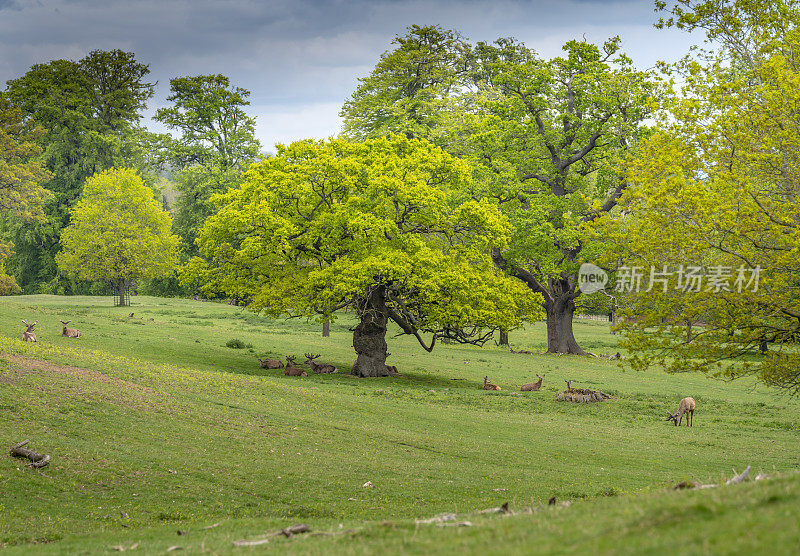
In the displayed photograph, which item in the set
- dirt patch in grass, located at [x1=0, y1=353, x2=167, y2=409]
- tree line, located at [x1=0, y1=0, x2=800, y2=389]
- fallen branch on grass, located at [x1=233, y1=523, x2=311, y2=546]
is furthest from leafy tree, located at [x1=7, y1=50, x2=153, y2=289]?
fallen branch on grass, located at [x1=233, y1=523, x2=311, y2=546]

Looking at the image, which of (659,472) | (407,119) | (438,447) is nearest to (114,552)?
(438,447)

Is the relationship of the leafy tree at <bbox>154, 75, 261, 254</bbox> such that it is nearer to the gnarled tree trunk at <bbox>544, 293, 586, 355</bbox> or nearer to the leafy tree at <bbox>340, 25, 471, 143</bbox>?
the leafy tree at <bbox>340, 25, 471, 143</bbox>

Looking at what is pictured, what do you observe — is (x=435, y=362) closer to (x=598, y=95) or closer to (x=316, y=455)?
(x=598, y=95)

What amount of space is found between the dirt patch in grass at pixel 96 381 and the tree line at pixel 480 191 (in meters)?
10.2

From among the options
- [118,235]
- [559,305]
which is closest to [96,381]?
[559,305]

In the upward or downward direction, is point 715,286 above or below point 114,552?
above

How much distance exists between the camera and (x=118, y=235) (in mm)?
58656

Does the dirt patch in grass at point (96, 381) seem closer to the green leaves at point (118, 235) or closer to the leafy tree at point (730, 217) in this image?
the leafy tree at point (730, 217)

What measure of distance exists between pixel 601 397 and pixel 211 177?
49854 mm

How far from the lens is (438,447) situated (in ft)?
62.5

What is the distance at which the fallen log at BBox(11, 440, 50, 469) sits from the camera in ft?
43.7

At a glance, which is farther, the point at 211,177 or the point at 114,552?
the point at 211,177

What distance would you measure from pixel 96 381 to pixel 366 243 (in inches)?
563

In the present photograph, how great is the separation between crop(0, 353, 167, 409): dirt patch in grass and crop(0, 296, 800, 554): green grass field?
0.37 ft
